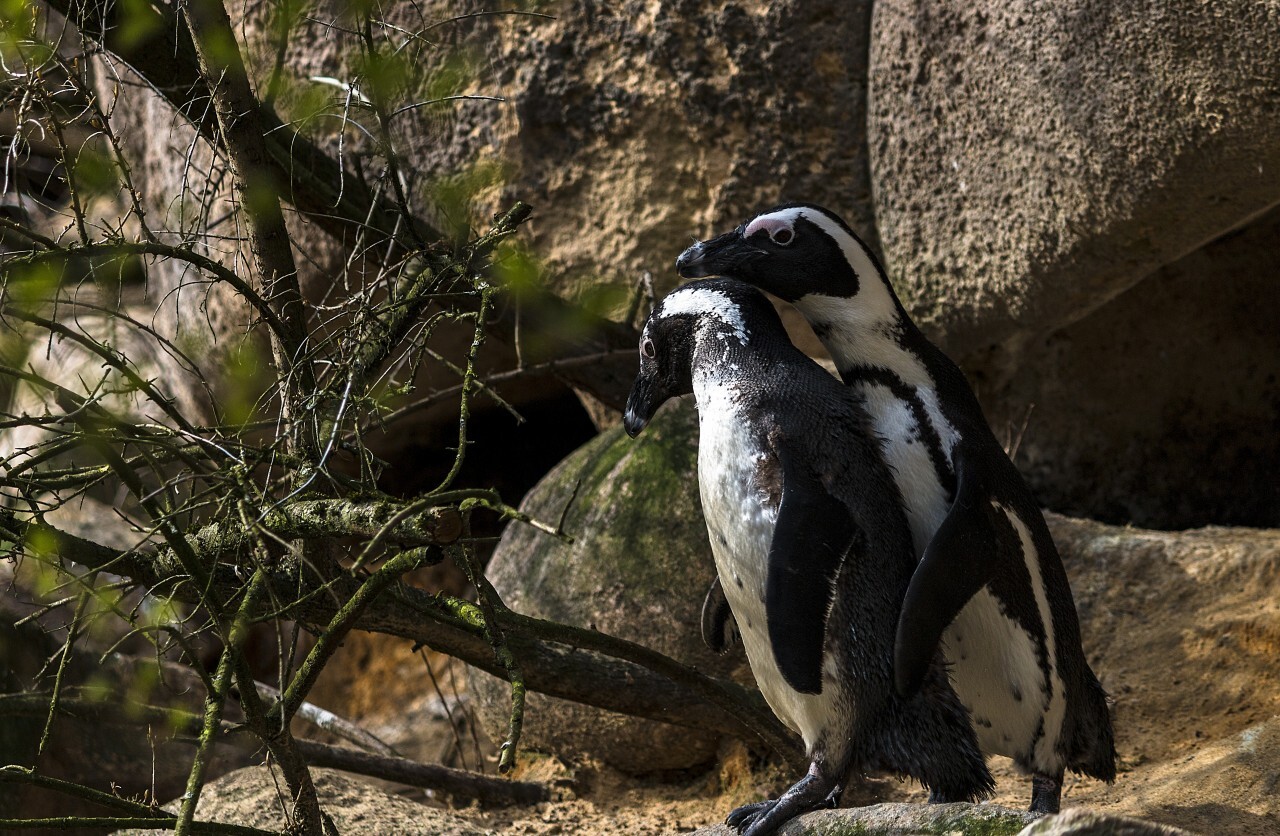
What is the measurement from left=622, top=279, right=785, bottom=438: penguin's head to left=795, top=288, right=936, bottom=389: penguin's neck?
0.31ft

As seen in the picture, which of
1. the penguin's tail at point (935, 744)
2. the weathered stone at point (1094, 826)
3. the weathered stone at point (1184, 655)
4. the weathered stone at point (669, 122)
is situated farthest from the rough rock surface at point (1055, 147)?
the weathered stone at point (1094, 826)

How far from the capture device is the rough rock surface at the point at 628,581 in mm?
2834

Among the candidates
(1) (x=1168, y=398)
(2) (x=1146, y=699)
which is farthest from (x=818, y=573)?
(1) (x=1168, y=398)

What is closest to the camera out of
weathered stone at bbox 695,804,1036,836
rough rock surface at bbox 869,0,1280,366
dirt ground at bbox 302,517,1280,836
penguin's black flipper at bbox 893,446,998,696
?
weathered stone at bbox 695,804,1036,836

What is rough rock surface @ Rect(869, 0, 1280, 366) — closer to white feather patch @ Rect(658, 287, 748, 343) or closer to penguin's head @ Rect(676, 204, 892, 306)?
penguin's head @ Rect(676, 204, 892, 306)

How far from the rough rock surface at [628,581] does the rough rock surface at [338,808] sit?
16.8 inches

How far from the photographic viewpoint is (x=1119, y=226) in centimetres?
282

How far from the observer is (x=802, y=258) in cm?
191

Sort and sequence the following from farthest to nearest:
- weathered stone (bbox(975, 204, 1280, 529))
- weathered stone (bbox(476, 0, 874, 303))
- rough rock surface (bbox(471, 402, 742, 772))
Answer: weathered stone (bbox(975, 204, 1280, 529)), weathered stone (bbox(476, 0, 874, 303)), rough rock surface (bbox(471, 402, 742, 772))

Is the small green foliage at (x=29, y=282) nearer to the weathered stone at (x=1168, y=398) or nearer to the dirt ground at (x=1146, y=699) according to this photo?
the dirt ground at (x=1146, y=699)

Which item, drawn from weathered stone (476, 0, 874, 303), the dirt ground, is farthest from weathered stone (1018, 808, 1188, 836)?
weathered stone (476, 0, 874, 303)

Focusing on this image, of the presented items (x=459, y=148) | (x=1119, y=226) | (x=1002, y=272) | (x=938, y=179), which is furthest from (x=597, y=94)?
(x=1119, y=226)

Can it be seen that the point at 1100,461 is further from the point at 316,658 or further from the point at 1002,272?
the point at 316,658

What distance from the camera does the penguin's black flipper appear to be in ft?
5.33
